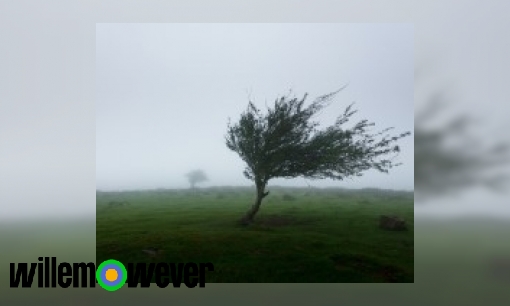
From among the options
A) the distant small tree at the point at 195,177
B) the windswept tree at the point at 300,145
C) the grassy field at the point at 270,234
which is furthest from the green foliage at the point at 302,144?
the distant small tree at the point at 195,177

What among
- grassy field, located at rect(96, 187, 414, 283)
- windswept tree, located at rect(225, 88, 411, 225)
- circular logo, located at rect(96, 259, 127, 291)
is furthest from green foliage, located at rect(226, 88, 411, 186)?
circular logo, located at rect(96, 259, 127, 291)

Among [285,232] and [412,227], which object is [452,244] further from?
[285,232]

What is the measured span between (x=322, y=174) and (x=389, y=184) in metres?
0.72

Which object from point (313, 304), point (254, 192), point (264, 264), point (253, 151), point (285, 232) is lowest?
point (313, 304)

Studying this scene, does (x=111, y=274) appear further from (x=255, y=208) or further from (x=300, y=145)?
(x=300, y=145)

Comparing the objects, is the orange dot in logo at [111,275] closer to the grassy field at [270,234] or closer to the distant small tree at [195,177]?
the grassy field at [270,234]

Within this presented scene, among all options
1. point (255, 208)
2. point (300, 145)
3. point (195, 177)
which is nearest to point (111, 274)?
point (195, 177)

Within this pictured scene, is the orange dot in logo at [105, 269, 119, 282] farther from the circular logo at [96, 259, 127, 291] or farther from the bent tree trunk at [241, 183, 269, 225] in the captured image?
the bent tree trunk at [241, 183, 269, 225]

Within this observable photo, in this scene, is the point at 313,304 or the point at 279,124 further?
the point at 279,124

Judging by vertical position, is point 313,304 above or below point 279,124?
below

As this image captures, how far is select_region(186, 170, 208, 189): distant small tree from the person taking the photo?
16.6 feet

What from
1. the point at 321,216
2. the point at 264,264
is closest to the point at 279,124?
the point at 321,216

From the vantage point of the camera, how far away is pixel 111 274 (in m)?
4.86

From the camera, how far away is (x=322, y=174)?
203 inches
